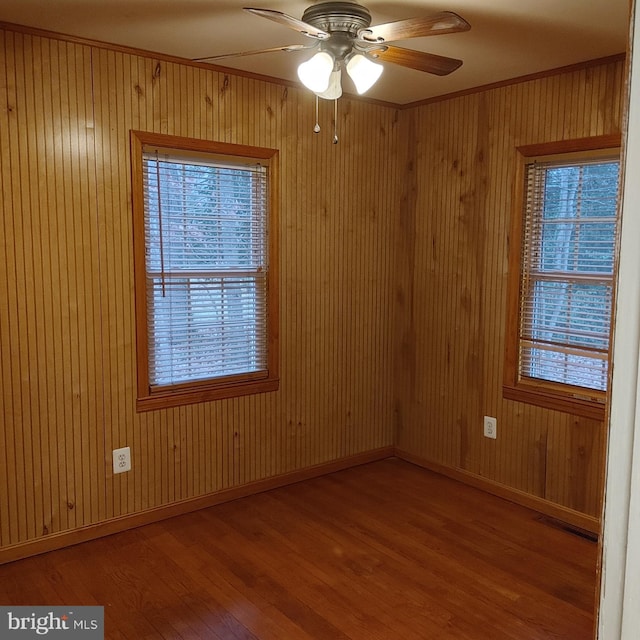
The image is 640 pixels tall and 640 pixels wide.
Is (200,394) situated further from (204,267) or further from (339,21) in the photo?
(339,21)

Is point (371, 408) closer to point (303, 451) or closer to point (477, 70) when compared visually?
point (303, 451)

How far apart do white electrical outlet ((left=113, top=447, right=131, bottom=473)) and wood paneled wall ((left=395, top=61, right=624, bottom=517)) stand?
6.40ft

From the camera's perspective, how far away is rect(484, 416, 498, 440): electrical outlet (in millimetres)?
3678

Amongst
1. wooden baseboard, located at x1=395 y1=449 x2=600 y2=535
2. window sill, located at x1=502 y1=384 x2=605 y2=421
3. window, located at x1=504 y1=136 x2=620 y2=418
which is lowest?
wooden baseboard, located at x1=395 y1=449 x2=600 y2=535

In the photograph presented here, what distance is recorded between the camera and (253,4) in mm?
2422

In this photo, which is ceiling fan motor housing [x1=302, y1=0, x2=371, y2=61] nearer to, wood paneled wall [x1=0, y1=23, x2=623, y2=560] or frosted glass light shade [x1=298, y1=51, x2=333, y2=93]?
frosted glass light shade [x1=298, y1=51, x2=333, y2=93]

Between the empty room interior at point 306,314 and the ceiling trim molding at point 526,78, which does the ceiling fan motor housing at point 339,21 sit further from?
the ceiling trim molding at point 526,78

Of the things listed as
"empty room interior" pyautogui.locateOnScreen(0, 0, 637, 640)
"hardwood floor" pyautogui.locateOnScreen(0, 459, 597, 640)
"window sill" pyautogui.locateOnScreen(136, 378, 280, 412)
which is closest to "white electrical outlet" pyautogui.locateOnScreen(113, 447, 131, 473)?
"empty room interior" pyautogui.locateOnScreen(0, 0, 637, 640)

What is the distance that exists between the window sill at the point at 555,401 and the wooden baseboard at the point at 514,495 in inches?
21.3

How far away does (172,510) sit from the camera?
10.9 ft

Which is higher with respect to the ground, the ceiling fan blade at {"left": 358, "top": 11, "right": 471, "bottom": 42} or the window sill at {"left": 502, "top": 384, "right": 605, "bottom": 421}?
the ceiling fan blade at {"left": 358, "top": 11, "right": 471, "bottom": 42}

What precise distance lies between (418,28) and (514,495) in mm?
2661

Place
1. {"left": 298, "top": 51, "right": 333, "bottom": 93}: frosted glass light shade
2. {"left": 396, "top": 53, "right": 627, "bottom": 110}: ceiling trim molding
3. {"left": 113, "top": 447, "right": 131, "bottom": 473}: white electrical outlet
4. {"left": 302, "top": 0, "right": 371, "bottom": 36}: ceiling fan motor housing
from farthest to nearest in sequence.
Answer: {"left": 113, "top": 447, "right": 131, "bottom": 473}: white electrical outlet
{"left": 396, "top": 53, "right": 627, "bottom": 110}: ceiling trim molding
{"left": 302, "top": 0, "right": 371, "bottom": 36}: ceiling fan motor housing
{"left": 298, "top": 51, "right": 333, "bottom": 93}: frosted glass light shade

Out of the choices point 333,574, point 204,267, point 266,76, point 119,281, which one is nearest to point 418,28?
point 266,76
